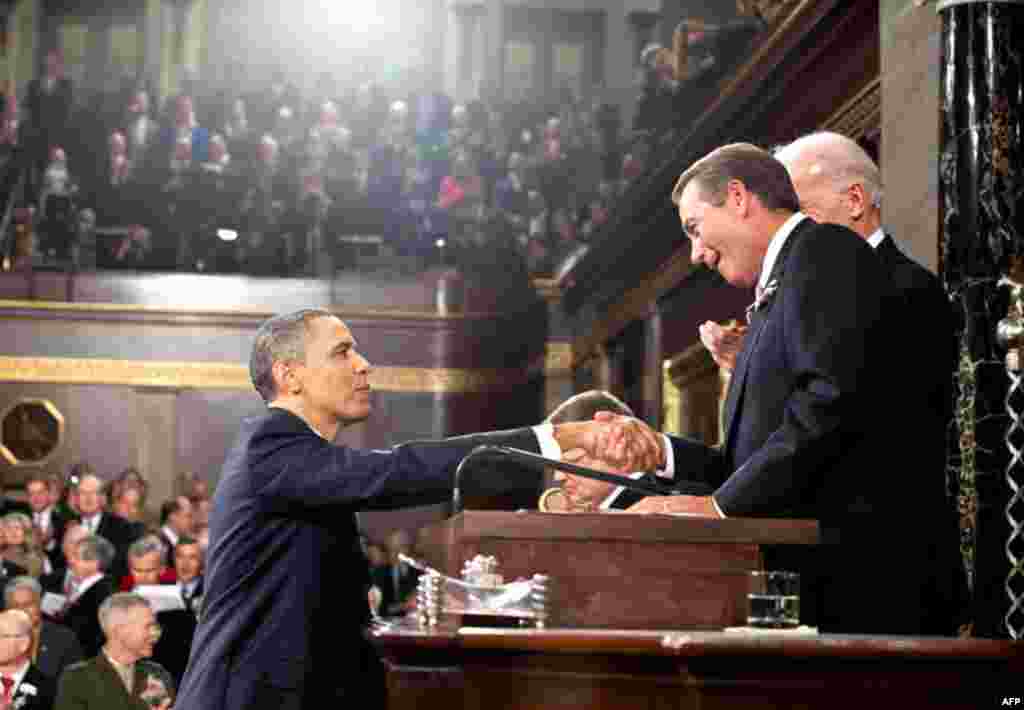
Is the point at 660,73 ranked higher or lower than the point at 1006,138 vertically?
higher

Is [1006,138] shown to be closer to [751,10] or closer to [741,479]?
[741,479]

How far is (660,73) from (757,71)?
4.03 metres

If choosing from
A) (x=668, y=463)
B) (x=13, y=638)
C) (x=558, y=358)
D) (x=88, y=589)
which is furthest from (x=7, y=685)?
(x=558, y=358)

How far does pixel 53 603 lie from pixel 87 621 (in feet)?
1.00

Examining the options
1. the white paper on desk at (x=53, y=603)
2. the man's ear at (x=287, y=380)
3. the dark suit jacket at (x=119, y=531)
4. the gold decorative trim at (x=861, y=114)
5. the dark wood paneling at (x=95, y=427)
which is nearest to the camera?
the man's ear at (x=287, y=380)

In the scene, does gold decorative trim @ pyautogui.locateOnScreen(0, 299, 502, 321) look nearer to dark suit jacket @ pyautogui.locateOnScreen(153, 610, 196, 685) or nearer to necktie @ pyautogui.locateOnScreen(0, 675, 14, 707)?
dark suit jacket @ pyautogui.locateOnScreen(153, 610, 196, 685)

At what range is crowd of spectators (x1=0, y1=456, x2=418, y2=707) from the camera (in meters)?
7.54

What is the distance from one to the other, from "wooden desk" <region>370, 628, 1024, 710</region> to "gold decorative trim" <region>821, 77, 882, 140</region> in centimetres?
389

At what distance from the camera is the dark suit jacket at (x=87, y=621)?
8.27 m

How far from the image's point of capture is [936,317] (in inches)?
137

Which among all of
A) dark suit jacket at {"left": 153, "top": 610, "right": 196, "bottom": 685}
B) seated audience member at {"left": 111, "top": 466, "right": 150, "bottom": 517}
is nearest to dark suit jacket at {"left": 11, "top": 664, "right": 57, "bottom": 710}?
dark suit jacket at {"left": 153, "top": 610, "right": 196, "bottom": 685}

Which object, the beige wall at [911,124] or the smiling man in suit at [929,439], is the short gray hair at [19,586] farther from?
the smiling man in suit at [929,439]

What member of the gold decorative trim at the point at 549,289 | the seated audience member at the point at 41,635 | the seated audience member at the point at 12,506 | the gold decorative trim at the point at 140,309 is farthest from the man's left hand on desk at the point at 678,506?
the gold decorative trim at the point at 140,309

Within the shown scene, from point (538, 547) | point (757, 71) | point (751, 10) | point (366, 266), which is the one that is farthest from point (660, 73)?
point (538, 547)
